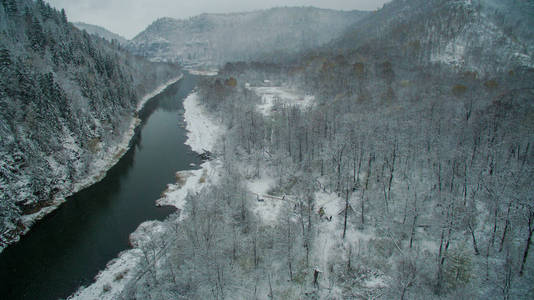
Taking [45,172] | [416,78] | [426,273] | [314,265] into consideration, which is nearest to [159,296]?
[314,265]

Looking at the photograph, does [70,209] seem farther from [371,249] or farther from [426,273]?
[426,273]

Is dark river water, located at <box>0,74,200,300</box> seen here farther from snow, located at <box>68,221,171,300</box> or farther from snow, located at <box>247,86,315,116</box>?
snow, located at <box>247,86,315,116</box>

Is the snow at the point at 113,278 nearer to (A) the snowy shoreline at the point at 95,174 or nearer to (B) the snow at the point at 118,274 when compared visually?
(B) the snow at the point at 118,274

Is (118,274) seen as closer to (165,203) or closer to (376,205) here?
(165,203)

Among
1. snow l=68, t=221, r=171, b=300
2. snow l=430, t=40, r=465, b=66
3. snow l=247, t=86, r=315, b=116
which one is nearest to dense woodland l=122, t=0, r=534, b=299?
snow l=68, t=221, r=171, b=300

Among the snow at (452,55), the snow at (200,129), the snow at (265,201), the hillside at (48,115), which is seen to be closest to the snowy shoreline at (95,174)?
the hillside at (48,115)

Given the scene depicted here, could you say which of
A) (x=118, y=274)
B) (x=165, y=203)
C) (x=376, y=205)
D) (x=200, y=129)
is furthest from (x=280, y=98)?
(x=118, y=274)
